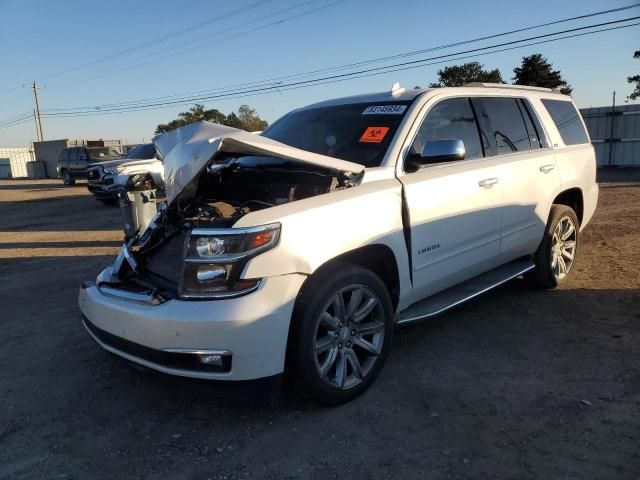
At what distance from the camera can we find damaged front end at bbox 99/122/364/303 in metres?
2.82

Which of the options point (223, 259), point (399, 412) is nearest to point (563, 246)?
point (399, 412)

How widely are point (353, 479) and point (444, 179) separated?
2.19 m

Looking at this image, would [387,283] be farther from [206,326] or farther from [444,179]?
[206,326]

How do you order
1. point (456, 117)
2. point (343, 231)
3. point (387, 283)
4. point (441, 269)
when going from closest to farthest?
point (343, 231)
point (387, 283)
point (441, 269)
point (456, 117)

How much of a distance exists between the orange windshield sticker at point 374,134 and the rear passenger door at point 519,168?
3.57 ft

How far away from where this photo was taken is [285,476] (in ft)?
8.66

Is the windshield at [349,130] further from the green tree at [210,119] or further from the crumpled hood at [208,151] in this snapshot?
the green tree at [210,119]

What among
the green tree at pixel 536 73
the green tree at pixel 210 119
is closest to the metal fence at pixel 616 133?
the green tree at pixel 536 73

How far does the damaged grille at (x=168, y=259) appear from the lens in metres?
3.35

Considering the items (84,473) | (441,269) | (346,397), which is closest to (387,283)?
(441,269)

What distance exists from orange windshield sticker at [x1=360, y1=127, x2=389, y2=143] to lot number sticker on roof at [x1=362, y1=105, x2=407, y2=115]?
178 millimetres

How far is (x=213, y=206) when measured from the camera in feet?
11.3

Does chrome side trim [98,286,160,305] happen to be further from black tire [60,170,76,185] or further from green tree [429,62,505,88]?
green tree [429,62,505,88]

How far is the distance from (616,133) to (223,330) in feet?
74.5
